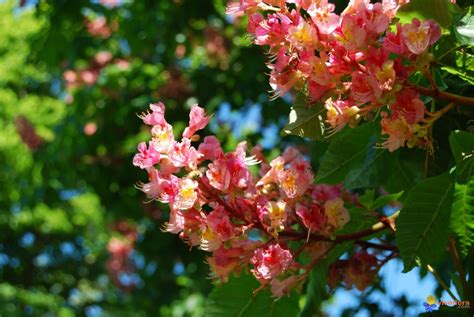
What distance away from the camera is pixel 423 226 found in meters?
1.29

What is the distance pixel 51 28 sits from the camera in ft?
14.7

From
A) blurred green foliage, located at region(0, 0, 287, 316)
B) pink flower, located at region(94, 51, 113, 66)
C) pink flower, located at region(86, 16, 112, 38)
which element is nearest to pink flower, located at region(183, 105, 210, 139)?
blurred green foliage, located at region(0, 0, 287, 316)

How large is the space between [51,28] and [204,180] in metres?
3.36

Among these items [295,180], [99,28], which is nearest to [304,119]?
[295,180]

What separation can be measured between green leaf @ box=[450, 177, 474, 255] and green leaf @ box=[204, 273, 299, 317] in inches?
13.7

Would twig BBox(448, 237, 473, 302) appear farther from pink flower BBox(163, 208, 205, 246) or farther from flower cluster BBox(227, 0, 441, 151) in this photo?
pink flower BBox(163, 208, 205, 246)

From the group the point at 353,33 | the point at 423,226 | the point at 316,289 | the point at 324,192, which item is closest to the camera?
the point at 353,33

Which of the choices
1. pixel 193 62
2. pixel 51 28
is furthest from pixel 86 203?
pixel 51 28

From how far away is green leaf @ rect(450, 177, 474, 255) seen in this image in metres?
1.30

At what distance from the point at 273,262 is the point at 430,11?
0.47m

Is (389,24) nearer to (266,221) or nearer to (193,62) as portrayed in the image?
(266,221)

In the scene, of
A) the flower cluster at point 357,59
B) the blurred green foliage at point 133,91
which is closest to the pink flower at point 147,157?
the flower cluster at point 357,59

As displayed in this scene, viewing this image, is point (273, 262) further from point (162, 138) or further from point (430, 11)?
point (430, 11)
